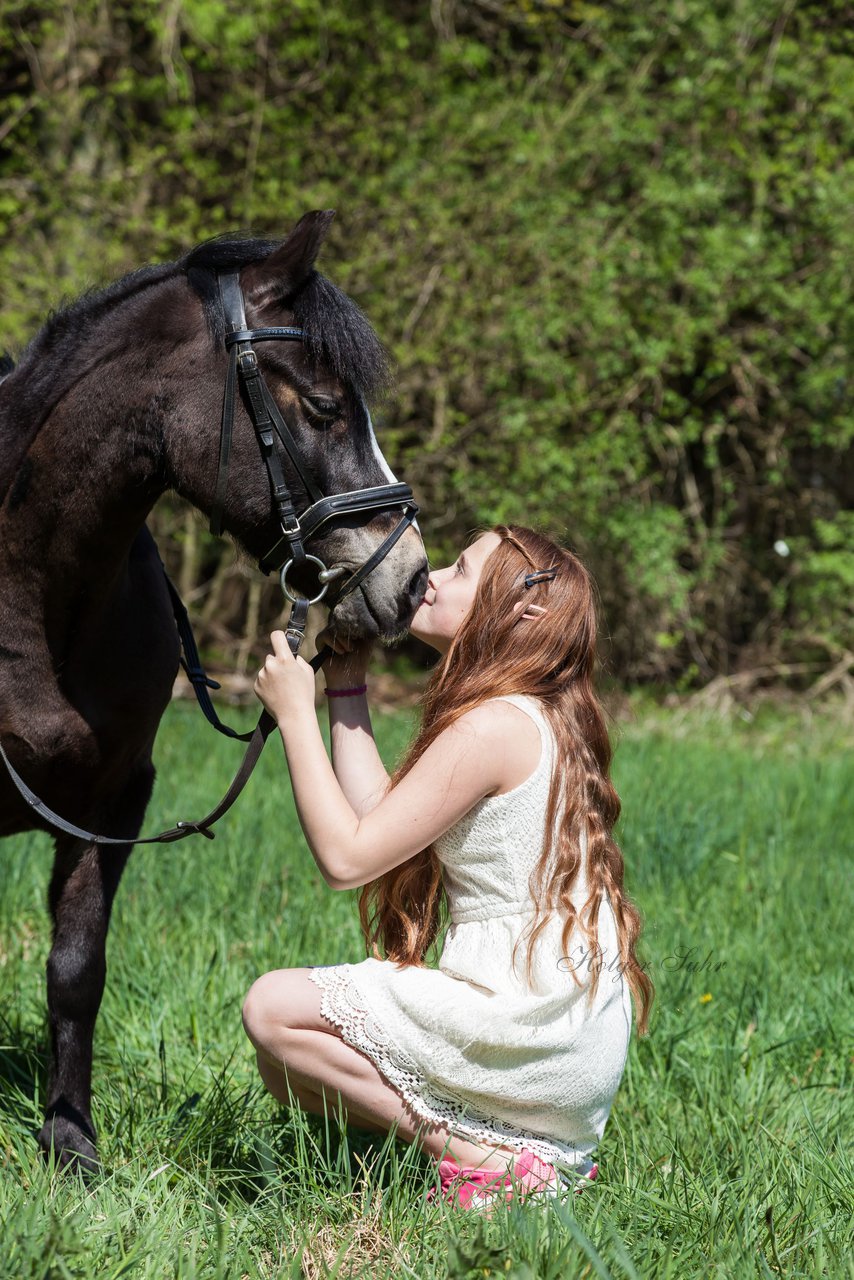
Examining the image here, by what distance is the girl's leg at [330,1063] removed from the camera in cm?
203

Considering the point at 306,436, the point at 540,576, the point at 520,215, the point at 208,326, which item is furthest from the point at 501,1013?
the point at 520,215

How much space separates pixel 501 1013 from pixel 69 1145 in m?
0.94

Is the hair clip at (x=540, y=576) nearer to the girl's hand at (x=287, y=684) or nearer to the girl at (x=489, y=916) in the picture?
the girl at (x=489, y=916)

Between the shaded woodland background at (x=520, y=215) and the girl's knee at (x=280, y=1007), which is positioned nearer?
the girl's knee at (x=280, y=1007)

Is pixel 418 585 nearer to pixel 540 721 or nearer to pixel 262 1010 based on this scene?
pixel 540 721

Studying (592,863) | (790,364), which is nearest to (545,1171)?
(592,863)

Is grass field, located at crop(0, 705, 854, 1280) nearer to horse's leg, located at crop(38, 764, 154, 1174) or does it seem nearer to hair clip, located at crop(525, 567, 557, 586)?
horse's leg, located at crop(38, 764, 154, 1174)

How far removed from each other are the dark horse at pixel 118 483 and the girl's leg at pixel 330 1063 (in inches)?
19.5

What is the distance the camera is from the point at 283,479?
2092 millimetres

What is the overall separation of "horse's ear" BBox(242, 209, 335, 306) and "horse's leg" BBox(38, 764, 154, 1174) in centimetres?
113

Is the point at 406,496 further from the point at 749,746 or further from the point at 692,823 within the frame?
the point at 749,746

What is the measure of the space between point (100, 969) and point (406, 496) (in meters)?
1.21

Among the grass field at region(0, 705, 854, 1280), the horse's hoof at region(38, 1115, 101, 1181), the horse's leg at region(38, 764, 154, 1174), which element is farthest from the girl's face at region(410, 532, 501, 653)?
the horse's hoof at region(38, 1115, 101, 1181)

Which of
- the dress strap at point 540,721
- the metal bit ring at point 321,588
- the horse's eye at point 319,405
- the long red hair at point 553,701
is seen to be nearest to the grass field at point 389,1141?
the long red hair at point 553,701
